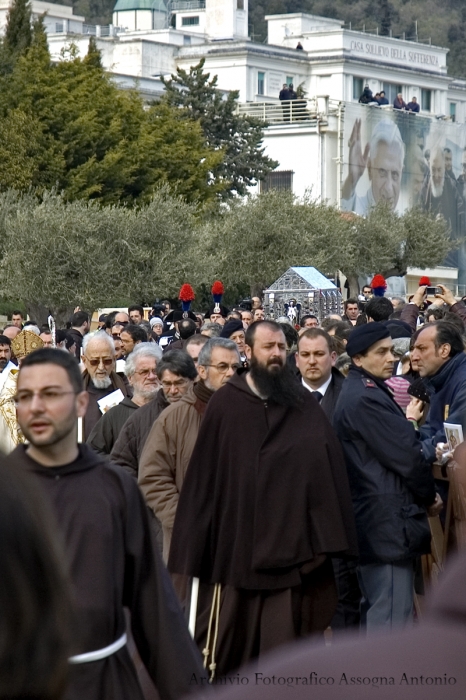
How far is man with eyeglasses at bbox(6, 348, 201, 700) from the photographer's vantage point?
379cm

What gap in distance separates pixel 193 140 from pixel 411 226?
50.4ft

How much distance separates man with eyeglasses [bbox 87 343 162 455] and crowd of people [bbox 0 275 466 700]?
13mm

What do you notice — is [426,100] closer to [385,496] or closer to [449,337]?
[449,337]

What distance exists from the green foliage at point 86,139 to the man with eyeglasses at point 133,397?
34103 mm

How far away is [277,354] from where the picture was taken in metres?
6.86

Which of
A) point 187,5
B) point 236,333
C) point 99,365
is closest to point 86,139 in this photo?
point 236,333

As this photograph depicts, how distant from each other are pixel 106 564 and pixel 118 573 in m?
0.05

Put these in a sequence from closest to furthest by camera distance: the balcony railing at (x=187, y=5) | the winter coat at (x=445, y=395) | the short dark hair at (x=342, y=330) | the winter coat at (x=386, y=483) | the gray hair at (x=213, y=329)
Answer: the winter coat at (x=386, y=483) → the winter coat at (x=445, y=395) → the short dark hair at (x=342, y=330) → the gray hair at (x=213, y=329) → the balcony railing at (x=187, y=5)

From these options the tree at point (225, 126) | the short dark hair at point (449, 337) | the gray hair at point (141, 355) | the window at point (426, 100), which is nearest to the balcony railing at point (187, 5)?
the window at point (426, 100)

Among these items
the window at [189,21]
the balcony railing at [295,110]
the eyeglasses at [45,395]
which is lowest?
the eyeglasses at [45,395]

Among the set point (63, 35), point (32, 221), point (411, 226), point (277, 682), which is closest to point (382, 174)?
point (411, 226)

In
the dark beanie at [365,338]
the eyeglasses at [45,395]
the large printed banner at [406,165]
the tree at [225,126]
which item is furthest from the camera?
the large printed banner at [406,165]

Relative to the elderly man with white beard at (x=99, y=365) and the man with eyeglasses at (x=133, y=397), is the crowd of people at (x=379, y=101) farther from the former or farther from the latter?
the man with eyeglasses at (x=133, y=397)

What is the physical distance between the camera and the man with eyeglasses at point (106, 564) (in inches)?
149
